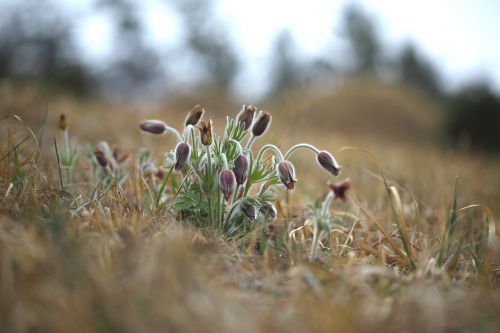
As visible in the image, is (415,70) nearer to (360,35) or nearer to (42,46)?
(360,35)

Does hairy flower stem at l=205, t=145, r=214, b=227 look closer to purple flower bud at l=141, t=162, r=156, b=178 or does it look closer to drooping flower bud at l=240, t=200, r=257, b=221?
drooping flower bud at l=240, t=200, r=257, b=221

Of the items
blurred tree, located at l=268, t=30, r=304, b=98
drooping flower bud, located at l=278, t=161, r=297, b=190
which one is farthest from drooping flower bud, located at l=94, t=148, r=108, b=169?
blurred tree, located at l=268, t=30, r=304, b=98

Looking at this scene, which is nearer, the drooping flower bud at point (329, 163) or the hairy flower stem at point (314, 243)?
the hairy flower stem at point (314, 243)

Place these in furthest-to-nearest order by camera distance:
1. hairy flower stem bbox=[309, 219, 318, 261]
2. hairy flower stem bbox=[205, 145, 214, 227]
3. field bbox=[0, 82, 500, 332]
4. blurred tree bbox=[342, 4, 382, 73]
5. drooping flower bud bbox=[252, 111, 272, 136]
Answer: blurred tree bbox=[342, 4, 382, 73]
drooping flower bud bbox=[252, 111, 272, 136]
hairy flower stem bbox=[205, 145, 214, 227]
hairy flower stem bbox=[309, 219, 318, 261]
field bbox=[0, 82, 500, 332]

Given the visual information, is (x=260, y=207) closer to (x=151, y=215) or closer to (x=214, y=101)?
(x=151, y=215)

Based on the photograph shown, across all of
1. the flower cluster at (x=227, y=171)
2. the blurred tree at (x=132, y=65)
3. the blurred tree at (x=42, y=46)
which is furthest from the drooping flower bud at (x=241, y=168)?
the blurred tree at (x=132, y=65)

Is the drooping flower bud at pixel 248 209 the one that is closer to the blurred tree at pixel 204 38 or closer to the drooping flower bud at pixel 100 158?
the drooping flower bud at pixel 100 158
